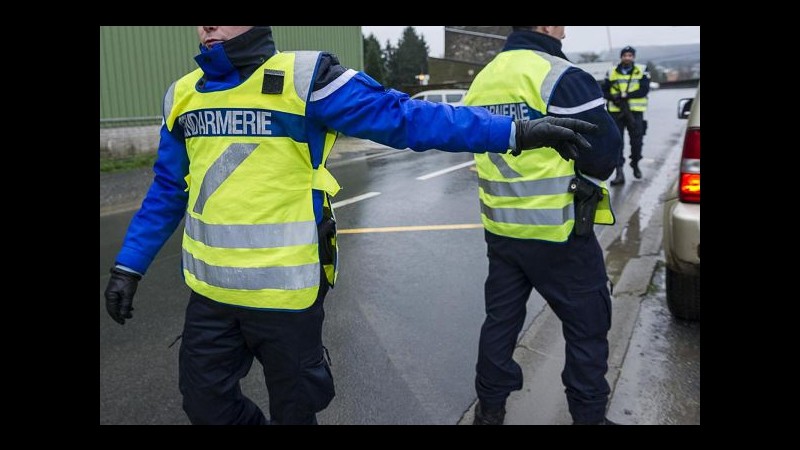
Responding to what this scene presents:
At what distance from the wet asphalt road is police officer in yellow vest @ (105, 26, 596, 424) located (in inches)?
35.6

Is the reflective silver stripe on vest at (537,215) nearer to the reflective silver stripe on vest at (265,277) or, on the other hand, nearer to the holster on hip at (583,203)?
the holster on hip at (583,203)

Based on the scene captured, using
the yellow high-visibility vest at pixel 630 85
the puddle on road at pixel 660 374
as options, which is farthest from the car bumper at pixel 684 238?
the yellow high-visibility vest at pixel 630 85

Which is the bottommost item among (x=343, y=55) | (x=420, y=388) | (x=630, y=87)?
(x=420, y=388)

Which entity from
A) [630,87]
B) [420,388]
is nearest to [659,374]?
[420,388]

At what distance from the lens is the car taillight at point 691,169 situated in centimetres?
346

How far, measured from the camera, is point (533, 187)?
2.68 m

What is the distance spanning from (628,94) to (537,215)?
6943 mm

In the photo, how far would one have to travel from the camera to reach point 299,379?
222cm

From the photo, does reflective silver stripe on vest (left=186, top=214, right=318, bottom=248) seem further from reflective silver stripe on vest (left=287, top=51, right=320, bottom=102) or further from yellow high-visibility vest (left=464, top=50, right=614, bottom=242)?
yellow high-visibility vest (left=464, top=50, right=614, bottom=242)

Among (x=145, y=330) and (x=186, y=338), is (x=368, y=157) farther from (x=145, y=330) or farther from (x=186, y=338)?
(x=186, y=338)

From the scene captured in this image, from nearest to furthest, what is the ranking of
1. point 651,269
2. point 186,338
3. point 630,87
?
point 186,338, point 651,269, point 630,87

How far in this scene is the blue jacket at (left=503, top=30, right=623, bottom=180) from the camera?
249 centimetres

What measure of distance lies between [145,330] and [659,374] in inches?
121

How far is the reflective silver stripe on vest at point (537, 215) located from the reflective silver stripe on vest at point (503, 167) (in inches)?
5.7
